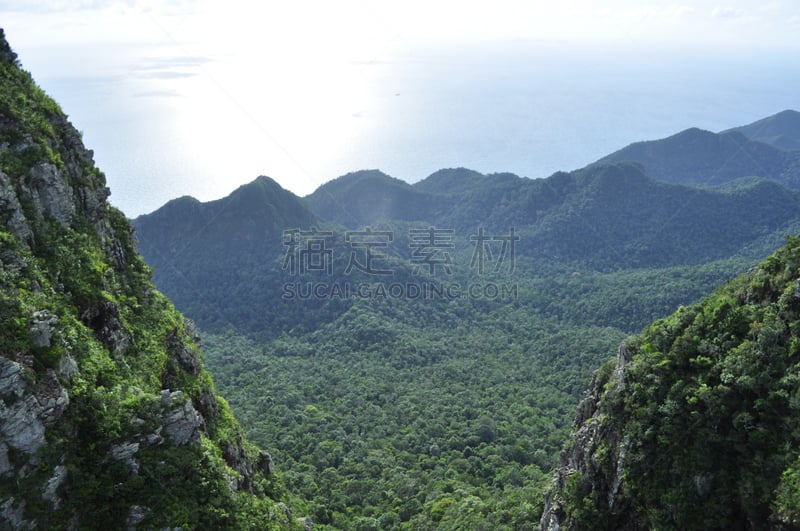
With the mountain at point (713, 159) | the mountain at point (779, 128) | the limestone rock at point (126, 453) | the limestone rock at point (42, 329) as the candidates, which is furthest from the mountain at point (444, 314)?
the mountain at point (779, 128)

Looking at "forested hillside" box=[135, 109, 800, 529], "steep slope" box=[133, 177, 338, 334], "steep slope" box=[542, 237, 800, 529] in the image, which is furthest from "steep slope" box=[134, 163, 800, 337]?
"steep slope" box=[542, 237, 800, 529]

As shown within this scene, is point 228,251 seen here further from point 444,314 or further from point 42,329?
point 42,329

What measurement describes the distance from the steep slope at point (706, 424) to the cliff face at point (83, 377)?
425 inches

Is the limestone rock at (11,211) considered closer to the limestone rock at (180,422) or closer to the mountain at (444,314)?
the limestone rock at (180,422)

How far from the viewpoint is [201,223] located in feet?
236

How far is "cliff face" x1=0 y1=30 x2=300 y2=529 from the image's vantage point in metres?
11.3

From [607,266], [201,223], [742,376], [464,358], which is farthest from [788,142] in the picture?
[742,376]

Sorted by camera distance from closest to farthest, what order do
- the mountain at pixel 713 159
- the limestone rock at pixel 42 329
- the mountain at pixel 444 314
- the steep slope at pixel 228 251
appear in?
1. the limestone rock at pixel 42 329
2. the mountain at pixel 444 314
3. the steep slope at pixel 228 251
4. the mountain at pixel 713 159

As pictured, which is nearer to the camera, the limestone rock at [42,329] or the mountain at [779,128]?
the limestone rock at [42,329]

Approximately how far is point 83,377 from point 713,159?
5245 inches

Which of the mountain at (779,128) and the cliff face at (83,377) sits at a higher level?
the mountain at (779,128)

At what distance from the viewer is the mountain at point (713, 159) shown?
367 ft

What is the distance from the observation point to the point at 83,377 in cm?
1298

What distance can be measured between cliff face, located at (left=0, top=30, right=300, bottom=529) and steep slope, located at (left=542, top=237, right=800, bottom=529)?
35.4ft
